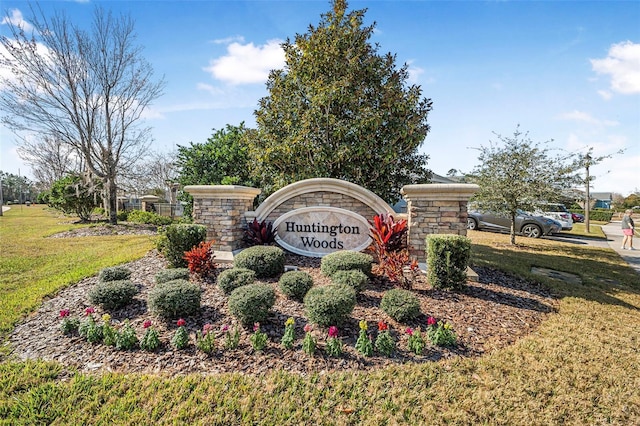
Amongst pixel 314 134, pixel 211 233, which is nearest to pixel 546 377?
pixel 211 233

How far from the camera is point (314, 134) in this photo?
8.07m

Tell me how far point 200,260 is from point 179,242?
79cm

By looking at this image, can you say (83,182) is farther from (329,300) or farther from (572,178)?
(572,178)

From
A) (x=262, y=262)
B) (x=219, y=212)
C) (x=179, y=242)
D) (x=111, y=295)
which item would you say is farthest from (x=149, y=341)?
(x=219, y=212)

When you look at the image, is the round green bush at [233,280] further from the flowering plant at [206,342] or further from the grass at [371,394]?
the grass at [371,394]

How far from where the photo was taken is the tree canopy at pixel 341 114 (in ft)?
25.6

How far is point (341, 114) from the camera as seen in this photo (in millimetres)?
8141

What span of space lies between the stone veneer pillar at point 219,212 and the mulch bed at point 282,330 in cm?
153

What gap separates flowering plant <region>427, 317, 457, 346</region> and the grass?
269 mm

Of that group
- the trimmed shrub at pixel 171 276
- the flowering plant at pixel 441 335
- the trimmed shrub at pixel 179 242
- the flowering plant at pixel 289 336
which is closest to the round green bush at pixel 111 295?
the trimmed shrub at pixel 171 276

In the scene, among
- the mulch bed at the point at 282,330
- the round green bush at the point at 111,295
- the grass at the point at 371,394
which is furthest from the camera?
the round green bush at the point at 111,295

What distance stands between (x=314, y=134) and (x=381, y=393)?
643cm

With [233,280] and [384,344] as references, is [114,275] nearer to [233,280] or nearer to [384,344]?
[233,280]

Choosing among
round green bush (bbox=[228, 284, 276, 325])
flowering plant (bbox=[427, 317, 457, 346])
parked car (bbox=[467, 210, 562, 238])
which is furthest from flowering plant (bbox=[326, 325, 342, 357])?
parked car (bbox=[467, 210, 562, 238])
